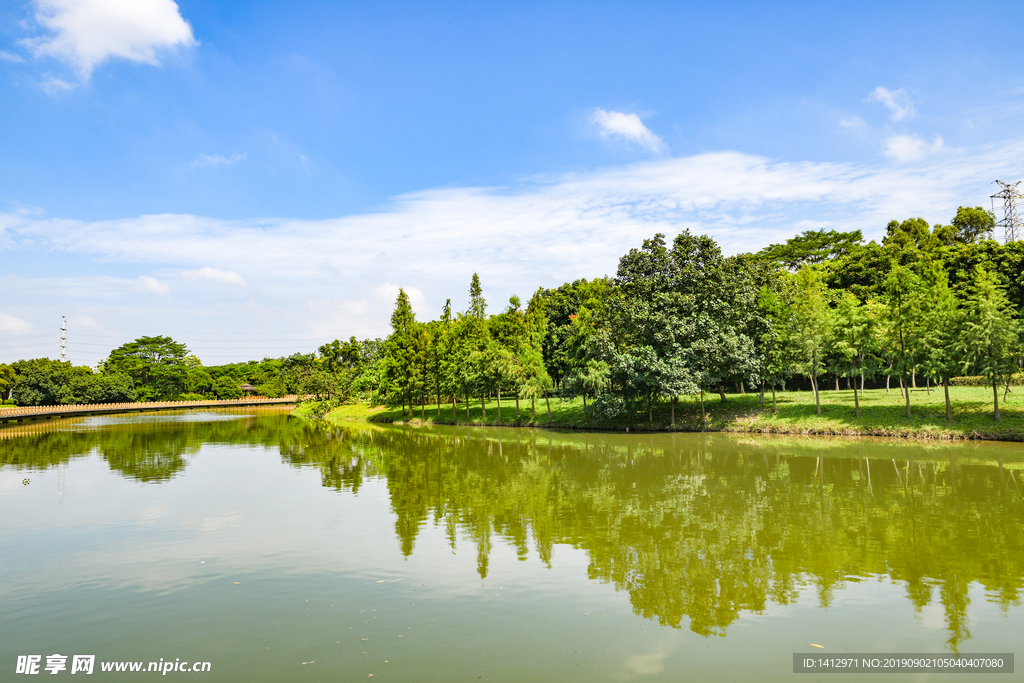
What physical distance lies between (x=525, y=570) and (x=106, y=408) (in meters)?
102

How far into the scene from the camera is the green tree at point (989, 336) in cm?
3083

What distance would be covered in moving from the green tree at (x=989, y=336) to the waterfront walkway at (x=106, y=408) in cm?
9656

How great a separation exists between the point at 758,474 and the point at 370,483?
16.2 m

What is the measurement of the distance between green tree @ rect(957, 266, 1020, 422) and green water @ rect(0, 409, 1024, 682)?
679cm

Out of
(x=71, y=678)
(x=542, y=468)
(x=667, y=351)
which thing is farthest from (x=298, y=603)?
(x=667, y=351)

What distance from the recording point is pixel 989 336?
30.9 m

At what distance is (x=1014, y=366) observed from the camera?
3105cm

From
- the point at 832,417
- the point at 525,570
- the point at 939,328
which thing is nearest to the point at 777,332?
the point at 832,417

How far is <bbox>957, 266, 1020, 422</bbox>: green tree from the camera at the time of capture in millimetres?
30828

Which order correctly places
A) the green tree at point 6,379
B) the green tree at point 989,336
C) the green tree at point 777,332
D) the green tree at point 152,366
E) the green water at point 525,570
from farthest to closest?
the green tree at point 152,366 → the green tree at point 6,379 → the green tree at point 777,332 → the green tree at point 989,336 → the green water at point 525,570

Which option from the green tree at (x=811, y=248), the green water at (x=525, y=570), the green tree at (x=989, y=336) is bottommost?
the green water at (x=525, y=570)

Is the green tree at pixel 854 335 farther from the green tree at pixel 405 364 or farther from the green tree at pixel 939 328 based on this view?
the green tree at pixel 405 364

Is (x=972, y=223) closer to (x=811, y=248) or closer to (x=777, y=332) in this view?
(x=811, y=248)

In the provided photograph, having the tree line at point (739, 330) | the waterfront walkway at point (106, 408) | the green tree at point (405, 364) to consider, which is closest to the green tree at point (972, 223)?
the tree line at point (739, 330)
